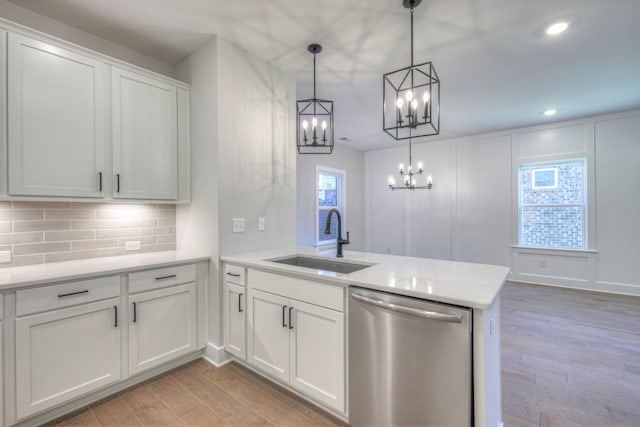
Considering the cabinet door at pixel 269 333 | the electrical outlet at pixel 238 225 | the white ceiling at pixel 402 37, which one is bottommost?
the cabinet door at pixel 269 333

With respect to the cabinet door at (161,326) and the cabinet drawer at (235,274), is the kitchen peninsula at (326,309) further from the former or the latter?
the cabinet door at (161,326)

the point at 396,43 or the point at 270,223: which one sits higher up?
the point at 396,43

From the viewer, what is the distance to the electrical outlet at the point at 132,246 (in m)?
2.58

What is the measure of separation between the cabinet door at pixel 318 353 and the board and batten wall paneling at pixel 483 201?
15.8ft

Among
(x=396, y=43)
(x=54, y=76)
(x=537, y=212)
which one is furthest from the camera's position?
(x=537, y=212)

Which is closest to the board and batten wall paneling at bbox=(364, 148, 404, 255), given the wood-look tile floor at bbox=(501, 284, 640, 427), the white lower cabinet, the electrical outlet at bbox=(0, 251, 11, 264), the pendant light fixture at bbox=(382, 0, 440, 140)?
the pendant light fixture at bbox=(382, 0, 440, 140)

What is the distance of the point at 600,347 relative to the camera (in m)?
2.78

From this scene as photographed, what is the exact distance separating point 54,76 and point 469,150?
5969 millimetres

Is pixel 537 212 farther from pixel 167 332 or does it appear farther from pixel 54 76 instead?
pixel 54 76

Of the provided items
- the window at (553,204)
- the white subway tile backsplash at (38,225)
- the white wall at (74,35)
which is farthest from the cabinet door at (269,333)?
the window at (553,204)

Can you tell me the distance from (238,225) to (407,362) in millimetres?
1772

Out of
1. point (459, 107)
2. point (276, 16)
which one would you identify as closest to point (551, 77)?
point (459, 107)

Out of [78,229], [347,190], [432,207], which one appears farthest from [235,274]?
[432,207]

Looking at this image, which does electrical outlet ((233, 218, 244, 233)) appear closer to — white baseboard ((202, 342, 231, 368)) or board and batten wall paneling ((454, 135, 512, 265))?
white baseboard ((202, 342, 231, 368))
